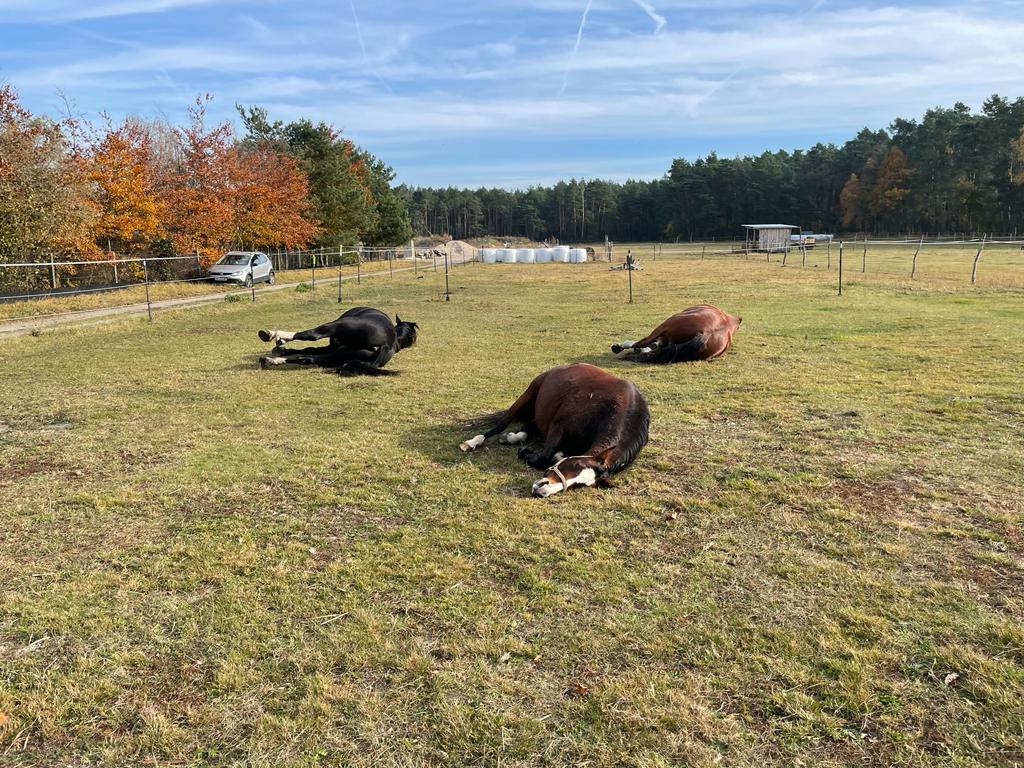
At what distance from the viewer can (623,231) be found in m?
122

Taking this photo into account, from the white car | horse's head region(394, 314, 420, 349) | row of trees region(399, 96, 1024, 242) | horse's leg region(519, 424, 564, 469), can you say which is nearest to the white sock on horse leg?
horse's leg region(519, 424, 564, 469)

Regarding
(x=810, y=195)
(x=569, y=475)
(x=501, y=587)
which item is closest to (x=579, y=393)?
(x=569, y=475)

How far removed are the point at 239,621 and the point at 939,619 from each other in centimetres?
312

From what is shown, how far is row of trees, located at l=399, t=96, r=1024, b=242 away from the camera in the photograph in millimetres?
72250

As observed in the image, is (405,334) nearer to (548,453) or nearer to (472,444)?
(472,444)

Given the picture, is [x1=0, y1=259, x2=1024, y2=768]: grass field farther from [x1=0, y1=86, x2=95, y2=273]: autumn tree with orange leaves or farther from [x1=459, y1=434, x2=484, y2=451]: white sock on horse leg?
[x1=0, y1=86, x2=95, y2=273]: autumn tree with orange leaves

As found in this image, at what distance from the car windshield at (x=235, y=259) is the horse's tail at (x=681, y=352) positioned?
22324 millimetres

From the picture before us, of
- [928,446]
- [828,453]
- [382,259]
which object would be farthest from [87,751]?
[382,259]

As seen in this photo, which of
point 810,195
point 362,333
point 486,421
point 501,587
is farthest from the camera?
point 810,195

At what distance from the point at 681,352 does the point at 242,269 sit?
22.0 meters

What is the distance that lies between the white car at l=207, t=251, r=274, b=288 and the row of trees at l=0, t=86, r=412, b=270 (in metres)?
1.74

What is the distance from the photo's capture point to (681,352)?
892cm

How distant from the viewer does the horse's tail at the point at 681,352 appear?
8891 mm

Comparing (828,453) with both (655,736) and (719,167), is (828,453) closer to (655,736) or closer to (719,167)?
(655,736)
